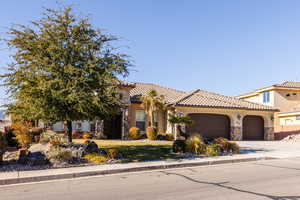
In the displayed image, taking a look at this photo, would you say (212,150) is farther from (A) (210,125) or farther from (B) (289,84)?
(B) (289,84)

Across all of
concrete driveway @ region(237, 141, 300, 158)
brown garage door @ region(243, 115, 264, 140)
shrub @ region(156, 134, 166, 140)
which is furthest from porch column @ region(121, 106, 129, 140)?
brown garage door @ region(243, 115, 264, 140)

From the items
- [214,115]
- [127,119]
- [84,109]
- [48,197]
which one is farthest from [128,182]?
[214,115]

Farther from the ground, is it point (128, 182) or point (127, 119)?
point (127, 119)

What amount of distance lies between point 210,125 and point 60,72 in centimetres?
1717

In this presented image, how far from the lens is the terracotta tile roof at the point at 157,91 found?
25.1 m

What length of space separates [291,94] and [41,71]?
3480 cm

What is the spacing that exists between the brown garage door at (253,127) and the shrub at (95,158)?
1954 cm

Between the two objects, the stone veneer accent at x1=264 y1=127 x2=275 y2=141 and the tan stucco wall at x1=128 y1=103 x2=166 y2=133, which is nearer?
the tan stucco wall at x1=128 y1=103 x2=166 y2=133

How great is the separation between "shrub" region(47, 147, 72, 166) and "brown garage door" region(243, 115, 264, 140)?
2081 centimetres

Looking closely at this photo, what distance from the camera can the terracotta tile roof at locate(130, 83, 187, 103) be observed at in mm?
25062

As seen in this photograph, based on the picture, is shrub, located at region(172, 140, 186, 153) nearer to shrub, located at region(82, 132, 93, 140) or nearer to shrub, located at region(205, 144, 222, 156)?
shrub, located at region(205, 144, 222, 156)

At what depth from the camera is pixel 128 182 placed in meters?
7.58

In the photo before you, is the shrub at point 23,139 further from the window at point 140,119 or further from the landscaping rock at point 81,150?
the window at point 140,119

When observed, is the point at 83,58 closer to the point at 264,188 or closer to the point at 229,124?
the point at 264,188
